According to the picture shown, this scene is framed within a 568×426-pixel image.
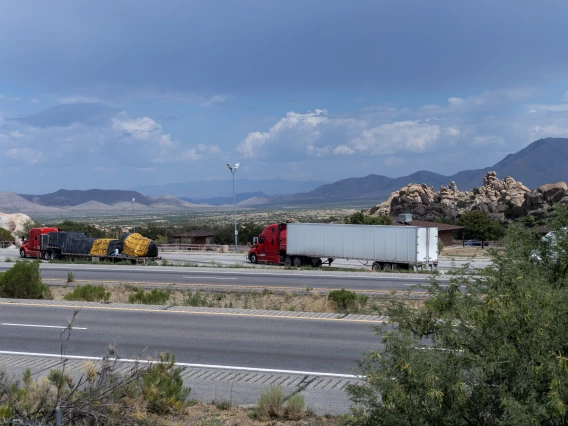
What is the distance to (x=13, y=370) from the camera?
10.7m

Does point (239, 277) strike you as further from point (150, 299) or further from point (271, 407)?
point (271, 407)

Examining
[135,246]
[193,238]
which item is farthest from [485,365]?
[193,238]

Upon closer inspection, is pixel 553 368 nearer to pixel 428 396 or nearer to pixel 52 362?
pixel 428 396

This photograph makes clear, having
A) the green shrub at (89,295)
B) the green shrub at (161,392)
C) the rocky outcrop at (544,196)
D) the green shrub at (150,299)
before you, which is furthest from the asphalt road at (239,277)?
the rocky outcrop at (544,196)

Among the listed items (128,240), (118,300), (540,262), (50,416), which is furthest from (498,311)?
(128,240)

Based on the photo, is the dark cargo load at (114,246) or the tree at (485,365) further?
the dark cargo load at (114,246)

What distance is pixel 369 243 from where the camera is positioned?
40969 mm

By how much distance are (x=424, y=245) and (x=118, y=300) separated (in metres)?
22.4

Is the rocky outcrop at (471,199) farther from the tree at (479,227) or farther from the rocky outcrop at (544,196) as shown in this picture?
the tree at (479,227)

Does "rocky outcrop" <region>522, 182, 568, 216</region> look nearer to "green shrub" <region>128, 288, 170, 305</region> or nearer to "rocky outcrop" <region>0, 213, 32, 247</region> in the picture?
"rocky outcrop" <region>0, 213, 32, 247</region>

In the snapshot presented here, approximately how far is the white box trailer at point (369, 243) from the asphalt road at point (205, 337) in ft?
76.1

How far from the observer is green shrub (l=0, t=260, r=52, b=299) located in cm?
2141

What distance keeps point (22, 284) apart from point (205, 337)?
10364 millimetres

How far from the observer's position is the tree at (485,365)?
15.8 feet
